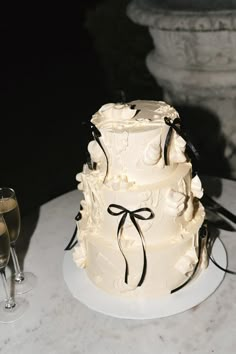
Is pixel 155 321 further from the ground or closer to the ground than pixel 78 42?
further from the ground

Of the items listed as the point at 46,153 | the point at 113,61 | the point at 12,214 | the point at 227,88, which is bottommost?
the point at 46,153

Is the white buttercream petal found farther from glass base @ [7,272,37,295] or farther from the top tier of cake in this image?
glass base @ [7,272,37,295]

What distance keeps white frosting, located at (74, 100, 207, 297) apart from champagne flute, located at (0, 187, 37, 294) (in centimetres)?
18

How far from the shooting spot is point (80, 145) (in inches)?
129

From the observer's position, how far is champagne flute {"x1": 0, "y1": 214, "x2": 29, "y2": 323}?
1271 millimetres

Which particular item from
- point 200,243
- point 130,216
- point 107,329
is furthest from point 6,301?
point 200,243

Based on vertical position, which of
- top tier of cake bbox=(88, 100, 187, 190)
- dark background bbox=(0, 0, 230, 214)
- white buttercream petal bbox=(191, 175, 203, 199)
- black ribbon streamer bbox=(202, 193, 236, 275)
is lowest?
dark background bbox=(0, 0, 230, 214)

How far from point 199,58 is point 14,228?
1.27 m

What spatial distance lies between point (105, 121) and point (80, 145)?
2.01 meters

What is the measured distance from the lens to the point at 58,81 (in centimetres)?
409

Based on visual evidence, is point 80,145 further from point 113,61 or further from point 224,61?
point 224,61

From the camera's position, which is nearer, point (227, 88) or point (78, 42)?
point (227, 88)

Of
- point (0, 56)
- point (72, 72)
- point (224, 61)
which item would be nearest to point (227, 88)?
point (224, 61)

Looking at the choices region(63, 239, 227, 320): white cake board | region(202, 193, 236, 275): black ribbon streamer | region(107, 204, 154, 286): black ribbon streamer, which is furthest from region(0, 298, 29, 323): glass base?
region(202, 193, 236, 275): black ribbon streamer
